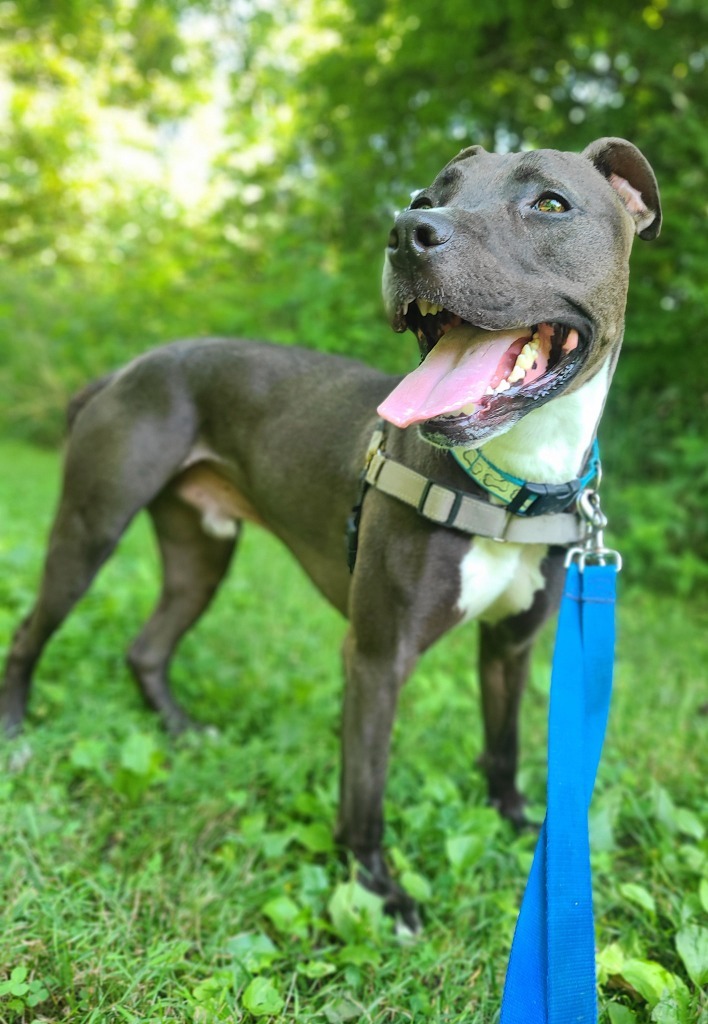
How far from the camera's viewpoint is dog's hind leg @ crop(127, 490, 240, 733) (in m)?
3.35

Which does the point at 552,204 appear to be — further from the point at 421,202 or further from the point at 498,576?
the point at 498,576

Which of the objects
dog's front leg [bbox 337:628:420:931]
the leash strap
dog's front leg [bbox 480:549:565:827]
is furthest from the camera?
dog's front leg [bbox 480:549:565:827]

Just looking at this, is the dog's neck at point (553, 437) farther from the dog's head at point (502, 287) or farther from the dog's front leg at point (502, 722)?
the dog's front leg at point (502, 722)

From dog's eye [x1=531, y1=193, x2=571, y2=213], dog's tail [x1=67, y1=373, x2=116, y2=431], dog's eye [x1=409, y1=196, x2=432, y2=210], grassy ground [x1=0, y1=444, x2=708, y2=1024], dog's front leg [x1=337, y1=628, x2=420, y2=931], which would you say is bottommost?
grassy ground [x1=0, y1=444, x2=708, y2=1024]

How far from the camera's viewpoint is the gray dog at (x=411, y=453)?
1.75 m

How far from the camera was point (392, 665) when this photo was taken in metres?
2.23

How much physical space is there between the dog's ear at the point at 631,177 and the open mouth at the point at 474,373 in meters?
0.54

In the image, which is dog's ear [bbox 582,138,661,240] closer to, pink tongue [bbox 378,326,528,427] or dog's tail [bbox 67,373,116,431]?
pink tongue [bbox 378,326,528,427]

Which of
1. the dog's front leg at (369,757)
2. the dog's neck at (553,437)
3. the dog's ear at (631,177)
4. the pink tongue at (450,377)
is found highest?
the dog's ear at (631,177)

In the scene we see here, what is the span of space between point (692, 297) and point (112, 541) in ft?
12.1

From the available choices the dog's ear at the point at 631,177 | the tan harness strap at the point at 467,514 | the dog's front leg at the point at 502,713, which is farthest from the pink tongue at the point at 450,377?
the dog's front leg at the point at 502,713

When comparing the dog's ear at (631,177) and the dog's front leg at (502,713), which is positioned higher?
the dog's ear at (631,177)

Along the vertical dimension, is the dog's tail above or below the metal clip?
below

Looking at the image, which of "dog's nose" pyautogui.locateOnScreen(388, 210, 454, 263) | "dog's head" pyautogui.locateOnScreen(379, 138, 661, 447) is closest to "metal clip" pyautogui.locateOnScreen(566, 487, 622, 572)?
"dog's head" pyautogui.locateOnScreen(379, 138, 661, 447)
